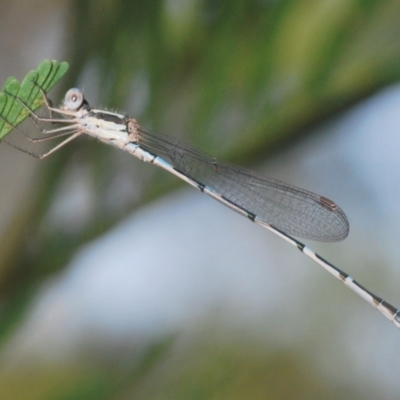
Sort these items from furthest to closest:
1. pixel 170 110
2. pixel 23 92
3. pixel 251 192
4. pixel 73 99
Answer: pixel 170 110 < pixel 251 192 < pixel 73 99 < pixel 23 92

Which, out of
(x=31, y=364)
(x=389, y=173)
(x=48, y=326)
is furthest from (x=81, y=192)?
(x=389, y=173)

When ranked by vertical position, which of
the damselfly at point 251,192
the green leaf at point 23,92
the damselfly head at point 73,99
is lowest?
the green leaf at point 23,92

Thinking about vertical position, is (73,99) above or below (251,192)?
below

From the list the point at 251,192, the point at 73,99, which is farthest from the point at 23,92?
the point at 251,192

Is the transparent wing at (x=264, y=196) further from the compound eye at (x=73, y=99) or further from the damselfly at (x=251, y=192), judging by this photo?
the compound eye at (x=73, y=99)

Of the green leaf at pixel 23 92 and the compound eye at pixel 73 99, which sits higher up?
the compound eye at pixel 73 99

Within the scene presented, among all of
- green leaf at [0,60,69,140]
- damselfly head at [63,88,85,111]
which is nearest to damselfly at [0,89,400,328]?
damselfly head at [63,88,85,111]

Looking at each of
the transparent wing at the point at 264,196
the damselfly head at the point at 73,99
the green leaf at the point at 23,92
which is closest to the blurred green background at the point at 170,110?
the transparent wing at the point at 264,196

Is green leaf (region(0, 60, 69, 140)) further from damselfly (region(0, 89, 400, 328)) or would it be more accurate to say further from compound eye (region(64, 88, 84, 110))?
damselfly (region(0, 89, 400, 328))

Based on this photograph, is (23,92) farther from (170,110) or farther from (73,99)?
(170,110)
